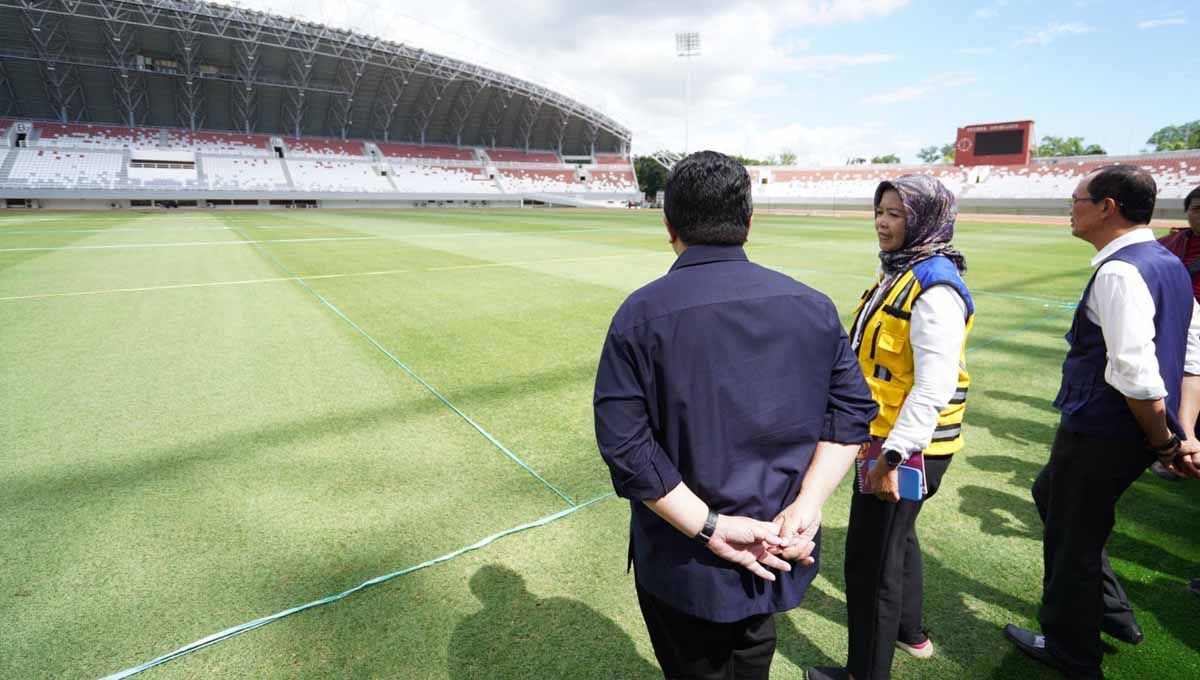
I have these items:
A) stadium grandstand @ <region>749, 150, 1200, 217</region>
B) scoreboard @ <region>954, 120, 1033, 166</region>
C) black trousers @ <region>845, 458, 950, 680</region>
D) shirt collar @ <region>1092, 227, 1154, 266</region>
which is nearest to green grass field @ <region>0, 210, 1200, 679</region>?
black trousers @ <region>845, 458, 950, 680</region>

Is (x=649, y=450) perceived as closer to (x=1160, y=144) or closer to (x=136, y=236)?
(x=136, y=236)

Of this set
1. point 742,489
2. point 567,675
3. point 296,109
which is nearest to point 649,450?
point 742,489

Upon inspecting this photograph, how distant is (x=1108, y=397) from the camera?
2.21 meters

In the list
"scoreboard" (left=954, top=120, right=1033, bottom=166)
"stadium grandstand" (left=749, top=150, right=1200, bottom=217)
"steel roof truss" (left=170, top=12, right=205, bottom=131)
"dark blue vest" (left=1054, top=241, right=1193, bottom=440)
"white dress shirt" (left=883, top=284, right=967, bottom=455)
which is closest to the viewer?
"white dress shirt" (left=883, top=284, right=967, bottom=455)

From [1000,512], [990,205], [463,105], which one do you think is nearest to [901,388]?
[1000,512]

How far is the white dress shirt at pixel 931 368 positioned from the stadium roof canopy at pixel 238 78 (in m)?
54.1

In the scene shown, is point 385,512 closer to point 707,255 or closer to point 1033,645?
point 707,255

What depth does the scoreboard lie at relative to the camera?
5066 centimetres

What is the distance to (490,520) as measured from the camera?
352cm

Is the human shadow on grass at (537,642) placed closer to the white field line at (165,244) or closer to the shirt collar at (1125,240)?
the shirt collar at (1125,240)

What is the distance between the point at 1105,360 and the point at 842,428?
138cm

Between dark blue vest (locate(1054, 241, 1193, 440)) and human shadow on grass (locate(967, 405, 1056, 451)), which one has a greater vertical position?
dark blue vest (locate(1054, 241, 1193, 440))

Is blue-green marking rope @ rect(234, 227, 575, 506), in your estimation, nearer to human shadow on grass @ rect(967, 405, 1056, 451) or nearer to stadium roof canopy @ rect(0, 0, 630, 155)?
human shadow on grass @ rect(967, 405, 1056, 451)

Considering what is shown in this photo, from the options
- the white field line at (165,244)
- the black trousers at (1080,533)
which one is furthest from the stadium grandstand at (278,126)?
the black trousers at (1080,533)
